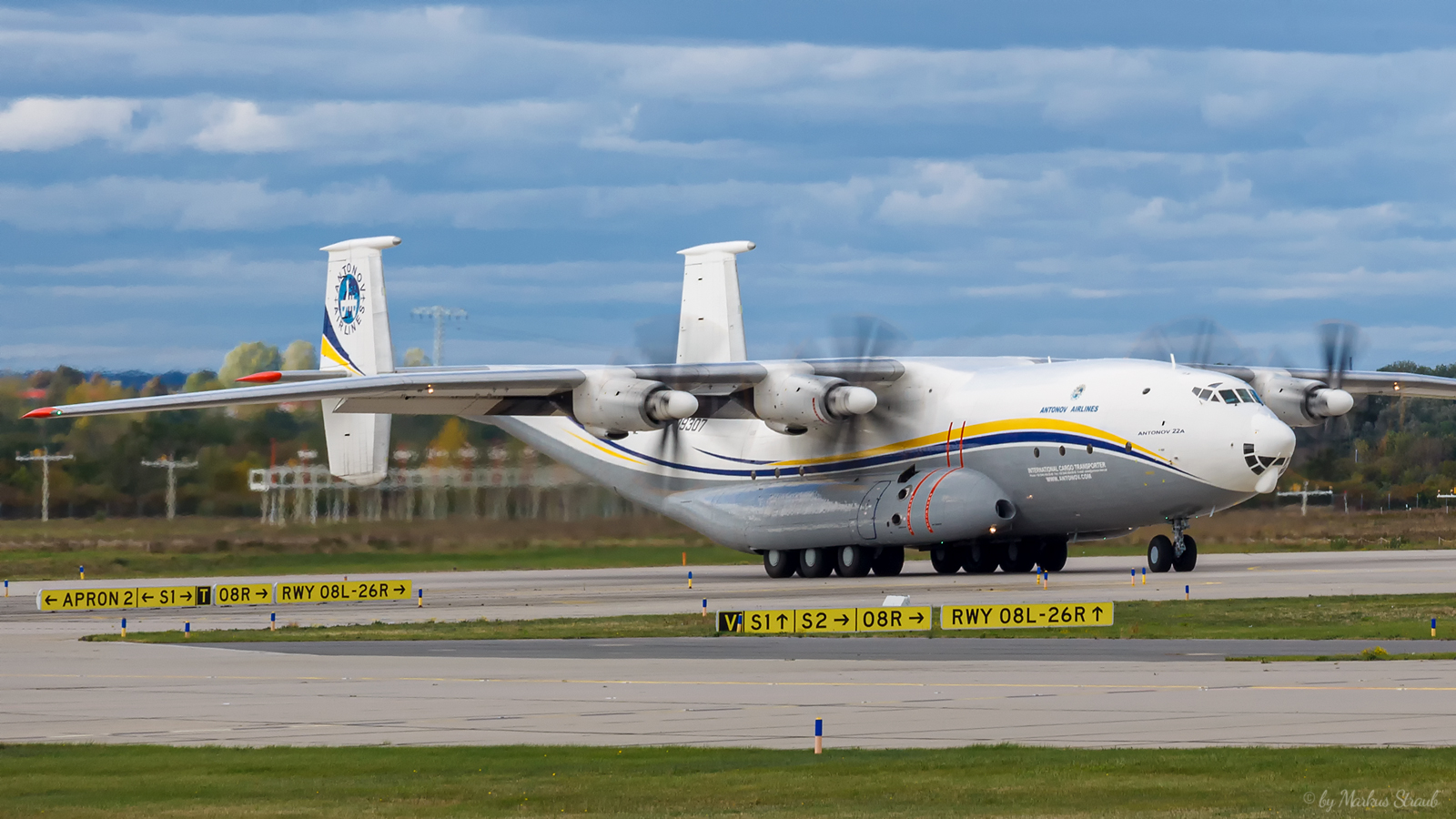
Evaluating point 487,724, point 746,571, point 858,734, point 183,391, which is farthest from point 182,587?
point 858,734

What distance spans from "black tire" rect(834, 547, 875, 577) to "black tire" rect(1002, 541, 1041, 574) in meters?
3.09

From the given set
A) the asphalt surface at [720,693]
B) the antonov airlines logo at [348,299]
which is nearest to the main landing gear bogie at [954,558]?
the antonov airlines logo at [348,299]

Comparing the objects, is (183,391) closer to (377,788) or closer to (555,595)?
(555,595)

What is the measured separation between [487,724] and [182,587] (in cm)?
2103

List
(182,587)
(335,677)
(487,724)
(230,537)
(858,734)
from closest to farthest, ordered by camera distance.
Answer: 1. (858,734)
2. (487,724)
3. (335,677)
4. (182,587)
5. (230,537)

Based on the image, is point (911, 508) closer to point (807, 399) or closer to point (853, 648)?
point (807, 399)

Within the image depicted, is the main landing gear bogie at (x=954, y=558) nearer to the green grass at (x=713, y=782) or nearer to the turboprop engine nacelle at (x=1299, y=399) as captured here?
the turboprop engine nacelle at (x=1299, y=399)

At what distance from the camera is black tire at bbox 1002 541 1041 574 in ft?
130

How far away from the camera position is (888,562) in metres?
40.1

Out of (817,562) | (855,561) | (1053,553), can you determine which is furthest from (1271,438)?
(817,562)

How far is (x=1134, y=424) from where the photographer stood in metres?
35.3

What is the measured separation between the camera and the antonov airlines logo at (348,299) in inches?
1763

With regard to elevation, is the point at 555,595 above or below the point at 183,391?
below

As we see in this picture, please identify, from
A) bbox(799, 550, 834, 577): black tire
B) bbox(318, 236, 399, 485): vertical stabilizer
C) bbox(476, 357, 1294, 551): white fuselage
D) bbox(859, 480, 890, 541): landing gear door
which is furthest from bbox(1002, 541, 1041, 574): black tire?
bbox(318, 236, 399, 485): vertical stabilizer
